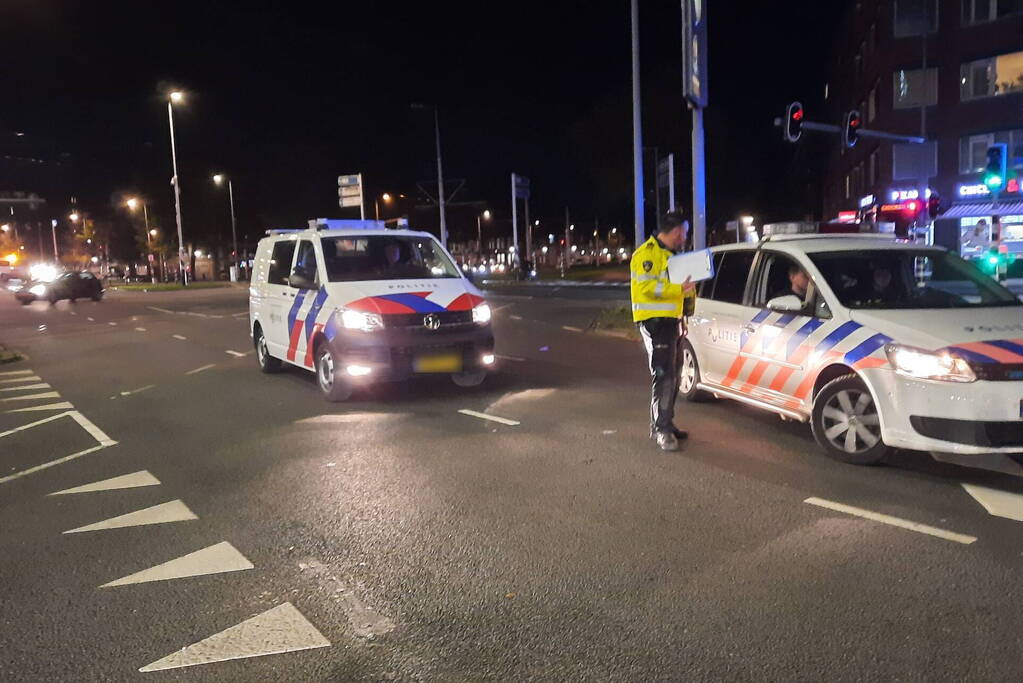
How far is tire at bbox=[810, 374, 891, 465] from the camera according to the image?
6062 millimetres

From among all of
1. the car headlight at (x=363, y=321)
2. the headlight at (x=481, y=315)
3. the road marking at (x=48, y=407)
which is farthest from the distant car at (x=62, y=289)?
the headlight at (x=481, y=315)

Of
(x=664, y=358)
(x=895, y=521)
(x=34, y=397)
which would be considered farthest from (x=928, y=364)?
(x=34, y=397)

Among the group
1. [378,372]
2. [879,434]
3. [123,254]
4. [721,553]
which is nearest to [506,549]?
[721,553]

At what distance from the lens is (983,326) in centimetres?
585

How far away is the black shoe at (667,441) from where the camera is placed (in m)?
6.82

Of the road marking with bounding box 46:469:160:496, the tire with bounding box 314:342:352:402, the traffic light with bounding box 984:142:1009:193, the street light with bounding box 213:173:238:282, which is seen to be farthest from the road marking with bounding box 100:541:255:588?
the street light with bounding box 213:173:238:282

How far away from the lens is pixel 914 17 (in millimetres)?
39344

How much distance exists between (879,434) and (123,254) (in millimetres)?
85235

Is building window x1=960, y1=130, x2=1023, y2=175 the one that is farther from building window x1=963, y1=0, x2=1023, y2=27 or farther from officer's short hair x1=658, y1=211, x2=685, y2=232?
officer's short hair x1=658, y1=211, x2=685, y2=232

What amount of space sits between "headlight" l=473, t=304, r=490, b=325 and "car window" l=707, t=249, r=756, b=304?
254cm

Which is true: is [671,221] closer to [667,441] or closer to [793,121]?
[667,441]

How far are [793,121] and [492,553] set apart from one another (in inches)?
665

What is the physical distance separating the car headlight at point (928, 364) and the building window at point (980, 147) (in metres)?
36.9

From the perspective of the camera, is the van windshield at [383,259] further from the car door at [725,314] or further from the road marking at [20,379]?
the road marking at [20,379]
